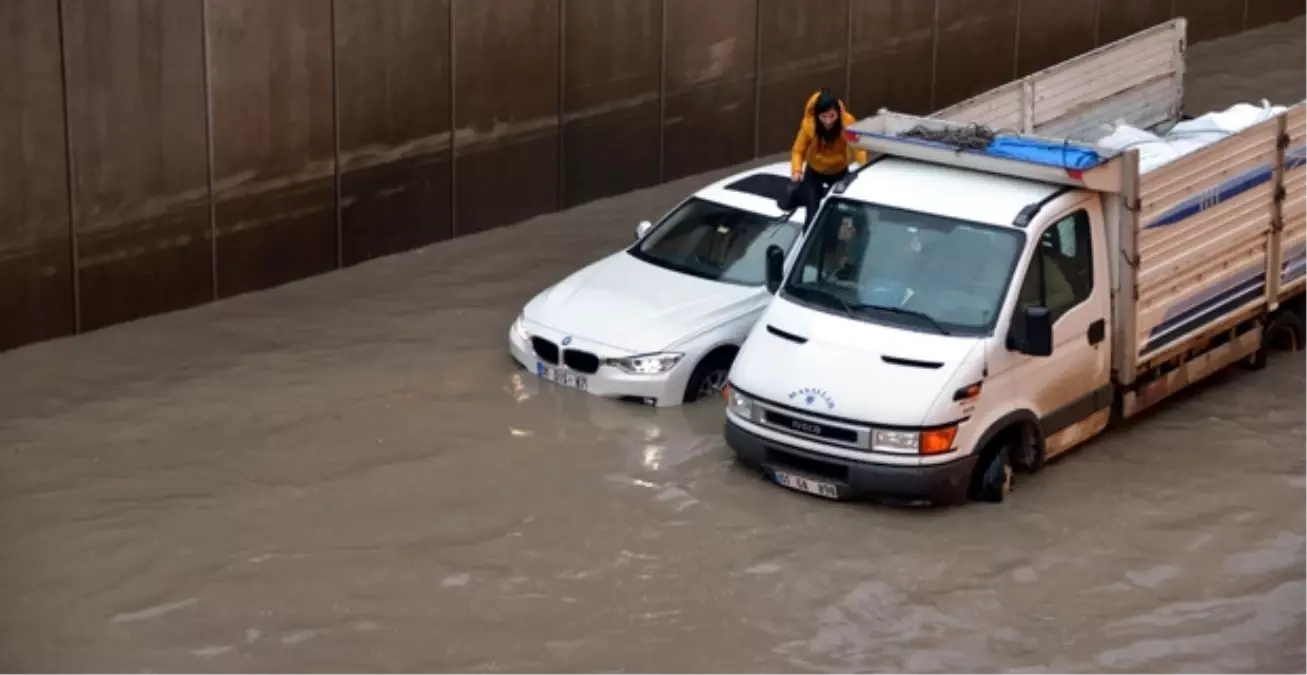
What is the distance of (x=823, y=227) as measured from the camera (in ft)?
43.7

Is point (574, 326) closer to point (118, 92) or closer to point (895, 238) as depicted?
point (895, 238)

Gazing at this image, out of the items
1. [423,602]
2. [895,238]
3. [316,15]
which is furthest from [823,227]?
[316,15]

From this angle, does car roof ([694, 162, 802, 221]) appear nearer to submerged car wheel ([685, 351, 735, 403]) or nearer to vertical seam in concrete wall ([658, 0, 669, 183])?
submerged car wheel ([685, 351, 735, 403])

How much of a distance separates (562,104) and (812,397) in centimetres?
709

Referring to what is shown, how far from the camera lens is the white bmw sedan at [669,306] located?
1412 centimetres

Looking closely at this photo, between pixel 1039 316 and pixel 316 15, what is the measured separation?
6976mm

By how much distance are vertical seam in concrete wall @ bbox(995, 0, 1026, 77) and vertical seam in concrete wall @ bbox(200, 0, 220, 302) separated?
10.2 m

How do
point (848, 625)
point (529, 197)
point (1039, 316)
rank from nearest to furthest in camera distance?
point (848, 625) < point (1039, 316) < point (529, 197)

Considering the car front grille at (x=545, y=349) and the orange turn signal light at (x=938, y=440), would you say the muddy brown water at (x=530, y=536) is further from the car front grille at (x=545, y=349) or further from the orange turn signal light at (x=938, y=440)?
the orange turn signal light at (x=938, y=440)

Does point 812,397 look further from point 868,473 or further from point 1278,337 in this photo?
point 1278,337

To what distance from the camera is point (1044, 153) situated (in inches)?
518

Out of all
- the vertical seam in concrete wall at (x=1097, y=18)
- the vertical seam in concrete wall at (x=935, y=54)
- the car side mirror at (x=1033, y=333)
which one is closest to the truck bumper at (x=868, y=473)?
the car side mirror at (x=1033, y=333)

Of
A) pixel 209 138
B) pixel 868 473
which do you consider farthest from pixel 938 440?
pixel 209 138

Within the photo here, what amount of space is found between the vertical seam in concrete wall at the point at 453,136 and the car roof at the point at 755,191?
10.7 ft
